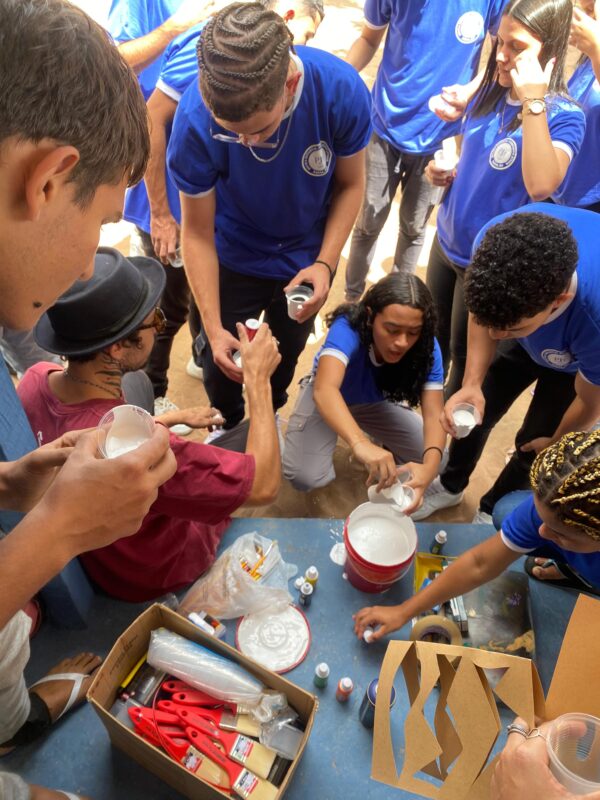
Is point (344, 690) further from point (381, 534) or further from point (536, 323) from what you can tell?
point (536, 323)

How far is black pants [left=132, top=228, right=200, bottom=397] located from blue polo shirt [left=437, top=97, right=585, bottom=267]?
1.55 metres

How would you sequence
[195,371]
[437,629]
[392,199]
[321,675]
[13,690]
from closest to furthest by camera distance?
1. [13,690]
2. [321,675]
3. [437,629]
4. [392,199]
5. [195,371]

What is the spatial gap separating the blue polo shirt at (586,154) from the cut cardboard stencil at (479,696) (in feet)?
8.10

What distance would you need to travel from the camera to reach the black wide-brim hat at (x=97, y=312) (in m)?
1.91

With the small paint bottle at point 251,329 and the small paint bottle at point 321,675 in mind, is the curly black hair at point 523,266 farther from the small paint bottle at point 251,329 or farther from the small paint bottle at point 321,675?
the small paint bottle at point 321,675

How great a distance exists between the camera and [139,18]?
2869 millimetres

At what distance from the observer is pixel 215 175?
8.37 feet

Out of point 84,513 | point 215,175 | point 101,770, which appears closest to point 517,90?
point 215,175

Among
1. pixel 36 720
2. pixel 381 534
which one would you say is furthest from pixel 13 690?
pixel 381 534

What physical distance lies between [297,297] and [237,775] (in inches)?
75.3

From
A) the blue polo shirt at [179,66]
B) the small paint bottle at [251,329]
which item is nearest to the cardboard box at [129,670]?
the small paint bottle at [251,329]

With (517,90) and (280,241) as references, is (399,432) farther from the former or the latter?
(517,90)

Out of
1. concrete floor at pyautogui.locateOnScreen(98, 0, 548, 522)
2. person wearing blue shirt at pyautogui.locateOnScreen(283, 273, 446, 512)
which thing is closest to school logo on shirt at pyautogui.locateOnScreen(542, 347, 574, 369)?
person wearing blue shirt at pyautogui.locateOnScreen(283, 273, 446, 512)

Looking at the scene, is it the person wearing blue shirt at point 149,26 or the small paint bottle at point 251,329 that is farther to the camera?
the person wearing blue shirt at point 149,26
